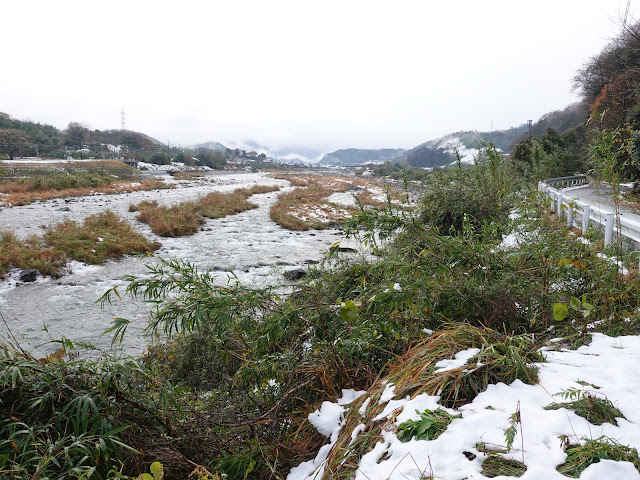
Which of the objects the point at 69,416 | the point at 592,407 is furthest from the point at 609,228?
the point at 69,416

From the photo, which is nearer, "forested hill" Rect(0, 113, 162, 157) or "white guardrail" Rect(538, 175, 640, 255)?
"white guardrail" Rect(538, 175, 640, 255)

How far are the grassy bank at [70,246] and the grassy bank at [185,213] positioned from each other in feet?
5.53

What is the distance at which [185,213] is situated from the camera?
21.2 meters

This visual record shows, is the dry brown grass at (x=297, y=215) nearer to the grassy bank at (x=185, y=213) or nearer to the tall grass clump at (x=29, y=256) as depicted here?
the grassy bank at (x=185, y=213)

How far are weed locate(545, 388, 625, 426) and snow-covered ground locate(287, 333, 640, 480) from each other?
4 cm

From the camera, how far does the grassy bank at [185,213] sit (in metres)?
18.6

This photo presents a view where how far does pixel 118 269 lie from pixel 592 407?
13.9m

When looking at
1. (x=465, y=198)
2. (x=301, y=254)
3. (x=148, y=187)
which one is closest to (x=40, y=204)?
(x=148, y=187)

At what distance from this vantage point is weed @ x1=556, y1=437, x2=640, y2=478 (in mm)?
1634

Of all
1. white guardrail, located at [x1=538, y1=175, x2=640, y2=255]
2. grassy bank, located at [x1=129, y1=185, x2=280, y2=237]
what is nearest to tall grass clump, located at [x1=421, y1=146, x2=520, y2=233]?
white guardrail, located at [x1=538, y1=175, x2=640, y2=255]

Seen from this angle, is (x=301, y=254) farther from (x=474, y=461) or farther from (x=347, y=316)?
(x=474, y=461)

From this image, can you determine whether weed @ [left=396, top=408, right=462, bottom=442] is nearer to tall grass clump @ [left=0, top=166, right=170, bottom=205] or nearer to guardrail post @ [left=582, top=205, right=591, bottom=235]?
guardrail post @ [left=582, top=205, right=591, bottom=235]

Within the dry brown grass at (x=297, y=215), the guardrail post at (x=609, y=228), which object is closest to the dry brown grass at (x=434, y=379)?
the guardrail post at (x=609, y=228)

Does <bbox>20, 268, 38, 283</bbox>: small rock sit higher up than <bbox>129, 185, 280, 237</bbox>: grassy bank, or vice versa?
<bbox>129, 185, 280, 237</bbox>: grassy bank
